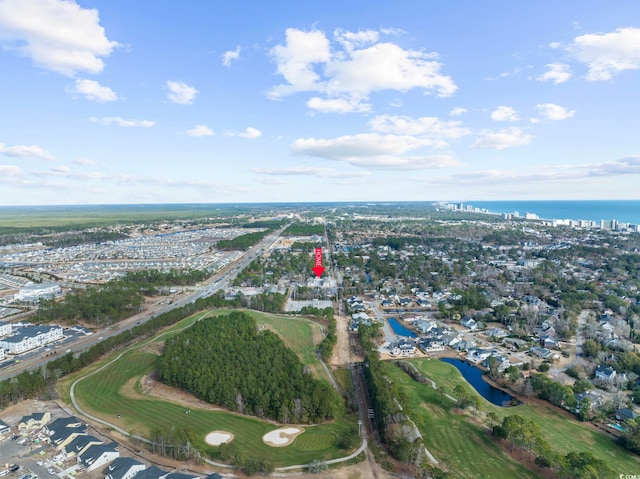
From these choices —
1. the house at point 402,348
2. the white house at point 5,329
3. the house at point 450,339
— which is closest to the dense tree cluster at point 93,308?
the white house at point 5,329

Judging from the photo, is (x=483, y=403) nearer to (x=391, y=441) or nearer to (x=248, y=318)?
(x=391, y=441)

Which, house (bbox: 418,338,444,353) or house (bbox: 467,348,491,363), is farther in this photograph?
house (bbox: 418,338,444,353)

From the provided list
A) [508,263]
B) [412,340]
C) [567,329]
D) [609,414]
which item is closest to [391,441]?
[609,414]

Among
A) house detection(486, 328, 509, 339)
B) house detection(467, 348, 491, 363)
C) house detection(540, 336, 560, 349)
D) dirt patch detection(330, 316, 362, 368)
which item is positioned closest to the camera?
dirt patch detection(330, 316, 362, 368)

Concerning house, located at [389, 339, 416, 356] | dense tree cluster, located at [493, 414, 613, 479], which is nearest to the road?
house, located at [389, 339, 416, 356]

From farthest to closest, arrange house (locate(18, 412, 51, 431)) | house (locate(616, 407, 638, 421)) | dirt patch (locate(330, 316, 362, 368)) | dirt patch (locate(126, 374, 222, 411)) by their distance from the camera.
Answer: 1. dirt patch (locate(330, 316, 362, 368))
2. dirt patch (locate(126, 374, 222, 411))
3. house (locate(616, 407, 638, 421))
4. house (locate(18, 412, 51, 431))

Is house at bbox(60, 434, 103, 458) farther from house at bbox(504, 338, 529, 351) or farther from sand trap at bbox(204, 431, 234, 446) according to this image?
house at bbox(504, 338, 529, 351)

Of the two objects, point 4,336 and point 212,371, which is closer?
point 212,371
